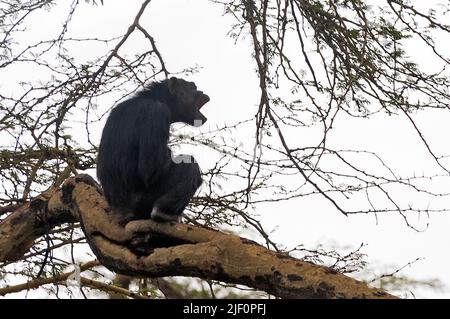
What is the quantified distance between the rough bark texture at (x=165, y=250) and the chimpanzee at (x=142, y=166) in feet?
0.45

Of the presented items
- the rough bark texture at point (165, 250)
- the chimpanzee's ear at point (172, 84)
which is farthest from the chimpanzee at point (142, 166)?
the chimpanzee's ear at point (172, 84)

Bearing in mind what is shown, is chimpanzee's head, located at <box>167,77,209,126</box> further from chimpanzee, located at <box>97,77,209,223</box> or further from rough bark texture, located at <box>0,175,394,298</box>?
rough bark texture, located at <box>0,175,394,298</box>

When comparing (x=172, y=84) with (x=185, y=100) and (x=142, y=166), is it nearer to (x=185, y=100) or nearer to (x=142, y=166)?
(x=185, y=100)

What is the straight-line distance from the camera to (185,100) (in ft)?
15.9

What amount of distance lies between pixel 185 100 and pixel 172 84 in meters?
0.13

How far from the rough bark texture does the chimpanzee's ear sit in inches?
30.7

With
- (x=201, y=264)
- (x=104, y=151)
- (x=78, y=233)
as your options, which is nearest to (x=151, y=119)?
(x=104, y=151)

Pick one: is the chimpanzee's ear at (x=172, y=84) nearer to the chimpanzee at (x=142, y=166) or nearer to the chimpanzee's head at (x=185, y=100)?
the chimpanzee's head at (x=185, y=100)

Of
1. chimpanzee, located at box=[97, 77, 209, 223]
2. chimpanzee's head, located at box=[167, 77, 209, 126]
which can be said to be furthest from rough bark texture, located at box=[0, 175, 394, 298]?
chimpanzee's head, located at box=[167, 77, 209, 126]

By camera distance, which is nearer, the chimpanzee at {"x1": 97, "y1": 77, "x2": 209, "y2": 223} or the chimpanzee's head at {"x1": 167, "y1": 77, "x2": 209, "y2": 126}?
the chimpanzee at {"x1": 97, "y1": 77, "x2": 209, "y2": 223}

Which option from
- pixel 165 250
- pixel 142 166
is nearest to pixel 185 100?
pixel 142 166

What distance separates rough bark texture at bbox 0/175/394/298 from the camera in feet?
9.98

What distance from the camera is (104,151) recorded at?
434 centimetres
